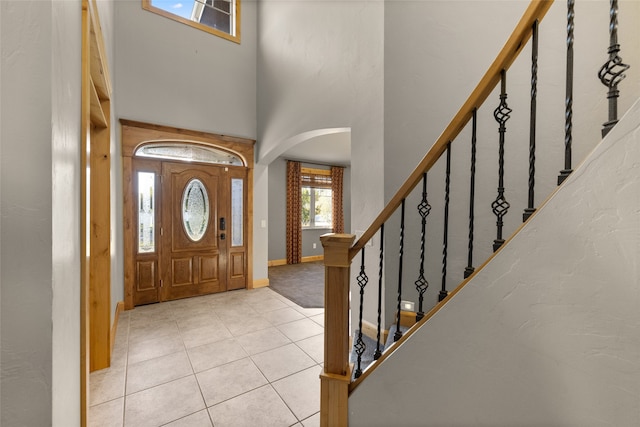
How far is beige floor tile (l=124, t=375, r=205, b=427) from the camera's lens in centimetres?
180

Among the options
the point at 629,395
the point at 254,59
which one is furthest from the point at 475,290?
the point at 254,59

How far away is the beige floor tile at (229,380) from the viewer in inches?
80.5

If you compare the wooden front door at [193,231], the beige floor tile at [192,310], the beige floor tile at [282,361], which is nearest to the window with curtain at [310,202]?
the wooden front door at [193,231]

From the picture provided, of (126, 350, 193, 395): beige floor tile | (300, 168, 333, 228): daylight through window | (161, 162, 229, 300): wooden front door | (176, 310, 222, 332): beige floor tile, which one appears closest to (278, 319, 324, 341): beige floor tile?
(176, 310, 222, 332): beige floor tile

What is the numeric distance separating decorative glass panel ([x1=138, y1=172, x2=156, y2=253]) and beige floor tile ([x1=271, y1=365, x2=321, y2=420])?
2863mm

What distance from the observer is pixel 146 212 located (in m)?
3.87

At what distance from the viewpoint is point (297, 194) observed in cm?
691

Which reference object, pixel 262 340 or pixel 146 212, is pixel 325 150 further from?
pixel 262 340

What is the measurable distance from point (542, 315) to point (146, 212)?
4.40 metres

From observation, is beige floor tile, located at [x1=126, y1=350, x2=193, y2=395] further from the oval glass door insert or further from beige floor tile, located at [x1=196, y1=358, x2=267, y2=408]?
the oval glass door insert

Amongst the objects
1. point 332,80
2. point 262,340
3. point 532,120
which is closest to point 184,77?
point 332,80

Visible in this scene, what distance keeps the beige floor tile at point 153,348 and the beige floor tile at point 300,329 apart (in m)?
1.09

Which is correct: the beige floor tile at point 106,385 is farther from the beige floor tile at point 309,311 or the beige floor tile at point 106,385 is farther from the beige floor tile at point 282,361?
the beige floor tile at point 309,311

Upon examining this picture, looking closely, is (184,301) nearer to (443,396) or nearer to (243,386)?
(243,386)
